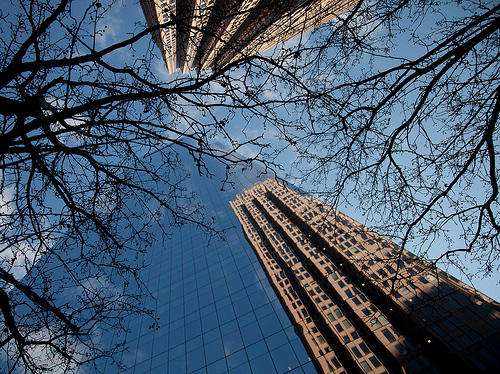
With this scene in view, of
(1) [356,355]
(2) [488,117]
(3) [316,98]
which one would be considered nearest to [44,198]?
(3) [316,98]

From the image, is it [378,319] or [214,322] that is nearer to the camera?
[378,319]

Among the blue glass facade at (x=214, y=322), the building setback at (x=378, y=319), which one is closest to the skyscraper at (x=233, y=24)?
the blue glass facade at (x=214, y=322)

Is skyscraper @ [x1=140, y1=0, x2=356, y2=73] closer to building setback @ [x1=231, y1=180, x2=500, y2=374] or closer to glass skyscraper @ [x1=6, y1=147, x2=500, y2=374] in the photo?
glass skyscraper @ [x1=6, y1=147, x2=500, y2=374]

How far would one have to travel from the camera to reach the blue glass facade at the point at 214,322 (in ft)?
50.3

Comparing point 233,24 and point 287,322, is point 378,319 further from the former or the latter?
point 233,24

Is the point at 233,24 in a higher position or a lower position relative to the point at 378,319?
higher

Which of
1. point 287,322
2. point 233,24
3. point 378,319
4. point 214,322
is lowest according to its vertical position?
point 378,319

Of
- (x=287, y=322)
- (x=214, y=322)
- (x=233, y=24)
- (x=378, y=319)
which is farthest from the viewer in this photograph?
(x=214, y=322)

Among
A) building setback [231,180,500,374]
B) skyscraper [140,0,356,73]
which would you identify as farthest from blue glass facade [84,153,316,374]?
skyscraper [140,0,356,73]

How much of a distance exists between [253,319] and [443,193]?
18.1 metres

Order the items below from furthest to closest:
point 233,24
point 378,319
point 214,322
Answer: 1. point 214,322
2. point 378,319
3. point 233,24

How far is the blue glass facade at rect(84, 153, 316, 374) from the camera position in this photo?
1532cm

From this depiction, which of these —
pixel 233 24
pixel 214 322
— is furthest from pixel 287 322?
pixel 233 24

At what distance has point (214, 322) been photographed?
19094mm
